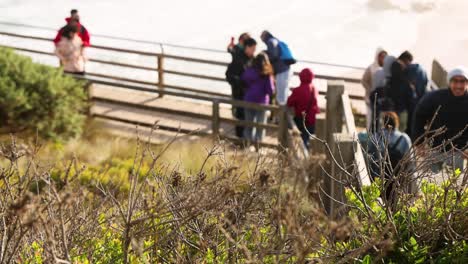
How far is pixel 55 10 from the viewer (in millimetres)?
29594

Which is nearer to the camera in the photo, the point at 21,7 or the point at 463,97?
the point at 463,97

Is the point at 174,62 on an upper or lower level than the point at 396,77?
lower

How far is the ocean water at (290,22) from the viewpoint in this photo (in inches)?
963

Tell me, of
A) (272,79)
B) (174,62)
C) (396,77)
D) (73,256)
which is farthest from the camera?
(174,62)

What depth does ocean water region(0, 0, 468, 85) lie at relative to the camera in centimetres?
2445

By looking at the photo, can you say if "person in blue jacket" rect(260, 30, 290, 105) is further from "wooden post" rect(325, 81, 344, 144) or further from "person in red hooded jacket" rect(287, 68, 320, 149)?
"wooden post" rect(325, 81, 344, 144)

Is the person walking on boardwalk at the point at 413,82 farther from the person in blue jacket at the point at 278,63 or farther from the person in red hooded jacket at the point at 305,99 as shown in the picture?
the person in blue jacket at the point at 278,63

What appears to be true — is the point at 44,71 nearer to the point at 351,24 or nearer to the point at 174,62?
the point at 174,62

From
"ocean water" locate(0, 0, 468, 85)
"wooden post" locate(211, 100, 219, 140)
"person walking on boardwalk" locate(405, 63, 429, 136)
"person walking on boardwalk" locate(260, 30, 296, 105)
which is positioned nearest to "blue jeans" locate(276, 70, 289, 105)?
"person walking on boardwalk" locate(260, 30, 296, 105)

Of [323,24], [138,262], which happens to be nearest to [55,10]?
[323,24]

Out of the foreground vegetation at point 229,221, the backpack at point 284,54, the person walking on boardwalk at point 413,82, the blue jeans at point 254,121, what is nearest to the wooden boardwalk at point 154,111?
the blue jeans at point 254,121

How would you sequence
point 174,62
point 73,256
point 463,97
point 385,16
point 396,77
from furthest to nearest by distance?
point 385,16, point 174,62, point 396,77, point 463,97, point 73,256

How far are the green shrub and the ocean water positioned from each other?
453 inches

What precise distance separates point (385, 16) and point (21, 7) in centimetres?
1196
